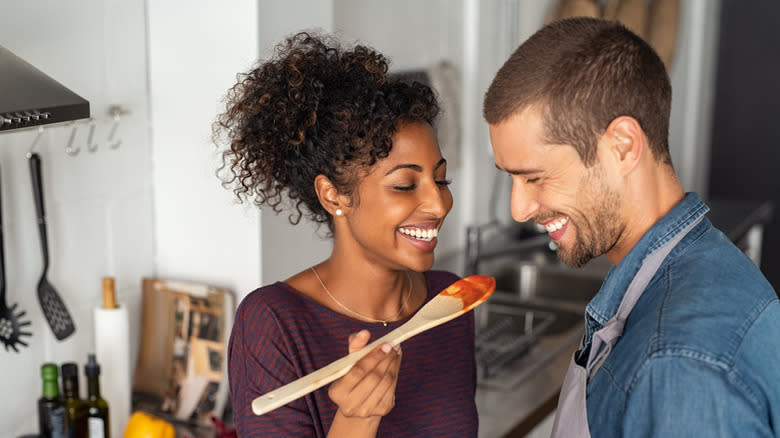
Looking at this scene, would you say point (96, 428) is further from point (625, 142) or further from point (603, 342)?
point (625, 142)

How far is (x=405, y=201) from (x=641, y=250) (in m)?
0.36

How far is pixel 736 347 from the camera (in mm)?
780

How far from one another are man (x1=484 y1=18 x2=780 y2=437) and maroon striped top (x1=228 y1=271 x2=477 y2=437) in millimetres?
293

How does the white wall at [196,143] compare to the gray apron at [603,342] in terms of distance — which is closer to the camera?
the gray apron at [603,342]

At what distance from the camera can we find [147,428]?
149 cm

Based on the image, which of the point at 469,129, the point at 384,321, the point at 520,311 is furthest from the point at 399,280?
the point at 469,129

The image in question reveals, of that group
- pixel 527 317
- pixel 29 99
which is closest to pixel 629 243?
pixel 29 99

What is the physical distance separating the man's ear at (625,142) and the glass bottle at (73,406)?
1066 mm

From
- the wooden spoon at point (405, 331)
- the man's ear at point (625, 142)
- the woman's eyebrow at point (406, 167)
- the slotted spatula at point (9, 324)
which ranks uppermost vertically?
the man's ear at point (625, 142)

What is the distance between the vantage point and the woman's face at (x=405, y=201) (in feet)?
3.80

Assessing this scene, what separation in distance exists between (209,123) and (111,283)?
1.29ft

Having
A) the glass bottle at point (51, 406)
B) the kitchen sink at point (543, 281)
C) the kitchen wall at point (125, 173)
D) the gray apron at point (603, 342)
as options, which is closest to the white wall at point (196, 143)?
the kitchen wall at point (125, 173)

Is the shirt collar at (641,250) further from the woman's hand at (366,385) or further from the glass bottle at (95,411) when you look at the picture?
the glass bottle at (95,411)

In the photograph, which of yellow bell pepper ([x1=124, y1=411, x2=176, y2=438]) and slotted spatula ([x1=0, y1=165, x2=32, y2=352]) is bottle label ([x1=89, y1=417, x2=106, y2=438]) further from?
slotted spatula ([x1=0, y1=165, x2=32, y2=352])
